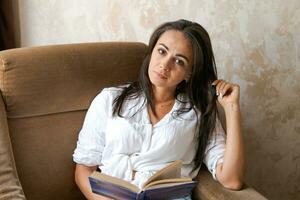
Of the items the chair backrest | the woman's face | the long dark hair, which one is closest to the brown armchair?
the chair backrest

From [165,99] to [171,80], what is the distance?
0.13 m

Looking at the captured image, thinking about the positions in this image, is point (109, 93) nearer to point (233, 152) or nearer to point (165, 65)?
point (165, 65)

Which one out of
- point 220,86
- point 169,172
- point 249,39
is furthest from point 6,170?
point 249,39

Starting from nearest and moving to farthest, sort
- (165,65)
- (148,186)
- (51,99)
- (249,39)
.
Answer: (148,186) < (165,65) < (51,99) < (249,39)

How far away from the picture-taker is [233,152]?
4.39 feet

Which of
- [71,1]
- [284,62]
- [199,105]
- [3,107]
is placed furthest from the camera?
[71,1]

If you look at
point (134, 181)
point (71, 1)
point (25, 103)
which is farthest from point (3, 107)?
point (71, 1)

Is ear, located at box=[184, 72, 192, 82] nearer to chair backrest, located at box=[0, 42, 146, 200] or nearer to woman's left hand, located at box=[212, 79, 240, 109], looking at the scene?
woman's left hand, located at box=[212, 79, 240, 109]

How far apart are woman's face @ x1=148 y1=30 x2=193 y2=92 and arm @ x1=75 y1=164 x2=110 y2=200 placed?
0.38 m

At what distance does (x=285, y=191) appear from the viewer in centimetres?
186

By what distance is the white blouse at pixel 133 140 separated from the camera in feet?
4.50

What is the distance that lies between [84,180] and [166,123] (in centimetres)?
34

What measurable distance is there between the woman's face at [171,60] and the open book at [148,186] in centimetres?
28

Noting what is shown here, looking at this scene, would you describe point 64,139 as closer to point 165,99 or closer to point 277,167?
point 165,99
